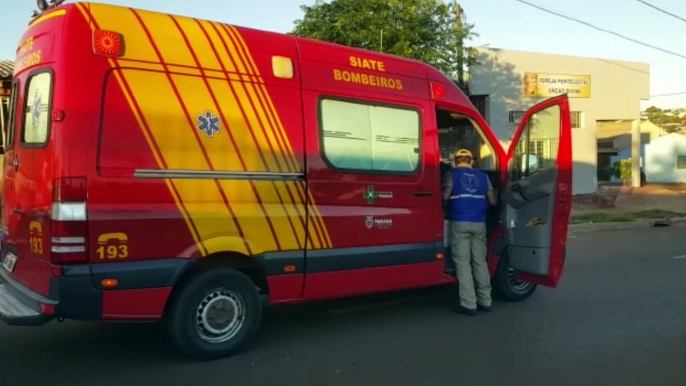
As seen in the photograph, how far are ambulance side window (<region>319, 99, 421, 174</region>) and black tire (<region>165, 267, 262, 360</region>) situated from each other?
135 centimetres

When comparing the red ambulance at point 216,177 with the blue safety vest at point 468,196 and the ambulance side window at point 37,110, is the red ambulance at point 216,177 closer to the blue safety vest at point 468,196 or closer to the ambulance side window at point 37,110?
the ambulance side window at point 37,110

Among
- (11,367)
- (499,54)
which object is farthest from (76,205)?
(499,54)

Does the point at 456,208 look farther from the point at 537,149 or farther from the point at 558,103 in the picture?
the point at 558,103

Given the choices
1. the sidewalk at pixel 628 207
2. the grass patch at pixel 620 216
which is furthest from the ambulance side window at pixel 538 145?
the grass patch at pixel 620 216

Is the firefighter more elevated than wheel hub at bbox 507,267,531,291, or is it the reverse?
the firefighter

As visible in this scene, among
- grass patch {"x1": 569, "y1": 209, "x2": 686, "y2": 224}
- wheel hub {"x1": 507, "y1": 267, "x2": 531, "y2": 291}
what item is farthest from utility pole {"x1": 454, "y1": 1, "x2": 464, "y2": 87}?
wheel hub {"x1": 507, "y1": 267, "x2": 531, "y2": 291}

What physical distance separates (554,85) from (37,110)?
21.7 meters

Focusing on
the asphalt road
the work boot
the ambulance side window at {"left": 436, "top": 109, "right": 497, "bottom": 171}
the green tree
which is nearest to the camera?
the asphalt road

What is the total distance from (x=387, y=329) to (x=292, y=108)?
2307mm

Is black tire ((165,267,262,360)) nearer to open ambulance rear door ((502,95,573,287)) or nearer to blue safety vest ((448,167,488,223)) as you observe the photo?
blue safety vest ((448,167,488,223))

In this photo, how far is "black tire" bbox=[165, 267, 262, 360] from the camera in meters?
4.81

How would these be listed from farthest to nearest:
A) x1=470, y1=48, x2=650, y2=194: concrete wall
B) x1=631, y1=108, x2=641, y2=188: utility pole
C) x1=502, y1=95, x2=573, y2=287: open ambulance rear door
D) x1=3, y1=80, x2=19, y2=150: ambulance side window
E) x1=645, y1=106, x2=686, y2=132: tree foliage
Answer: x1=645, y1=106, x2=686, y2=132: tree foliage < x1=631, y1=108, x2=641, y2=188: utility pole < x1=470, y1=48, x2=650, y2=194: concrete wall < x1=502, y1=95, x2=573, y2=287: open ambulance rear door < x1=3, y1=80, x2=19, y2=150: ambulance side window

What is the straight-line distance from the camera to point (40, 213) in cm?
456

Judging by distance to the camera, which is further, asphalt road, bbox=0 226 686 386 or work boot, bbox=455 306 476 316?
work boot, bbox=455 306 476 316
